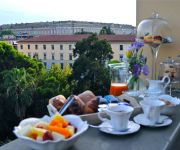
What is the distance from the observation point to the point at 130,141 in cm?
70

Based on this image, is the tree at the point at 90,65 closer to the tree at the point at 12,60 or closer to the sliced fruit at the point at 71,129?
the tree at the point at 12,60

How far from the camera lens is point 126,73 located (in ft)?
3.99

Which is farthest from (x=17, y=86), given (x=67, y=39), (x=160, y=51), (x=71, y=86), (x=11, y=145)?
(x=67, y=39)

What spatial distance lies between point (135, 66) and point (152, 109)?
15.4 inches

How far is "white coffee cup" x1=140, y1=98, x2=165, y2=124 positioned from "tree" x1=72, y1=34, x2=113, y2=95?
8725 millimetres

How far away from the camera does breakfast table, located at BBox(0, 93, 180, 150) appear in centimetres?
66

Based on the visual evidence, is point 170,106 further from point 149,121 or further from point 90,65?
point 90,65

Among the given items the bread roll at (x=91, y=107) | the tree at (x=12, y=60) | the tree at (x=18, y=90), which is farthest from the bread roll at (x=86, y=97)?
the tree at (x=12, y=60)

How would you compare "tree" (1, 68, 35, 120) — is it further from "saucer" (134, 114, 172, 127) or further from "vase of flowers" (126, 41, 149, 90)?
"saucer" (134, 114, 172, 127)

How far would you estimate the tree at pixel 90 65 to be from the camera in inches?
430

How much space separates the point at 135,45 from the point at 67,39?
2067cm

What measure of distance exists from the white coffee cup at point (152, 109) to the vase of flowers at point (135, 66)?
353 mm

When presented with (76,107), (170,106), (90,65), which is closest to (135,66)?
(170,106)

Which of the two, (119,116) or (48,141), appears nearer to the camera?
(48,141)
